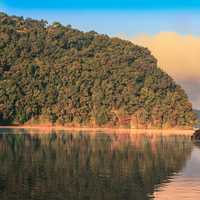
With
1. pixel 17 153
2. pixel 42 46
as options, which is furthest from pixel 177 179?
pixel 42 46

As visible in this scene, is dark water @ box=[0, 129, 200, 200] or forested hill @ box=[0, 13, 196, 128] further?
forested hill @ box=[0, 13, 196, 128]

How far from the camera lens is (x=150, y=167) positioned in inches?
1736

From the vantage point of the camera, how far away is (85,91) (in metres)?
179

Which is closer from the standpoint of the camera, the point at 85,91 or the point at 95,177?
the point at 95,177

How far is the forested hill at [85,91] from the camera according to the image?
174 metres

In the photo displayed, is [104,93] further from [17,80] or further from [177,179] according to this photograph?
[177,179]

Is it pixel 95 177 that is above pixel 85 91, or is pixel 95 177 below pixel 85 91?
below

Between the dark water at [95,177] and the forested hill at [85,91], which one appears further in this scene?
the forested hill at [85,91]

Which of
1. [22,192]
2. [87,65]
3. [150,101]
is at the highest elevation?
[87,65]

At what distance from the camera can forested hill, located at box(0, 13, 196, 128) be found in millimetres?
174125

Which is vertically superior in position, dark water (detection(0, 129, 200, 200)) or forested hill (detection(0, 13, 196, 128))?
forested hill (detection(0, 13, 196, 128))

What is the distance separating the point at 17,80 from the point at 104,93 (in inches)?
1036

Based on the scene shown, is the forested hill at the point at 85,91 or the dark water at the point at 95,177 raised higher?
the forested hill at the point at 85,91

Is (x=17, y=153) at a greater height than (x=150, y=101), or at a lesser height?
lesser
